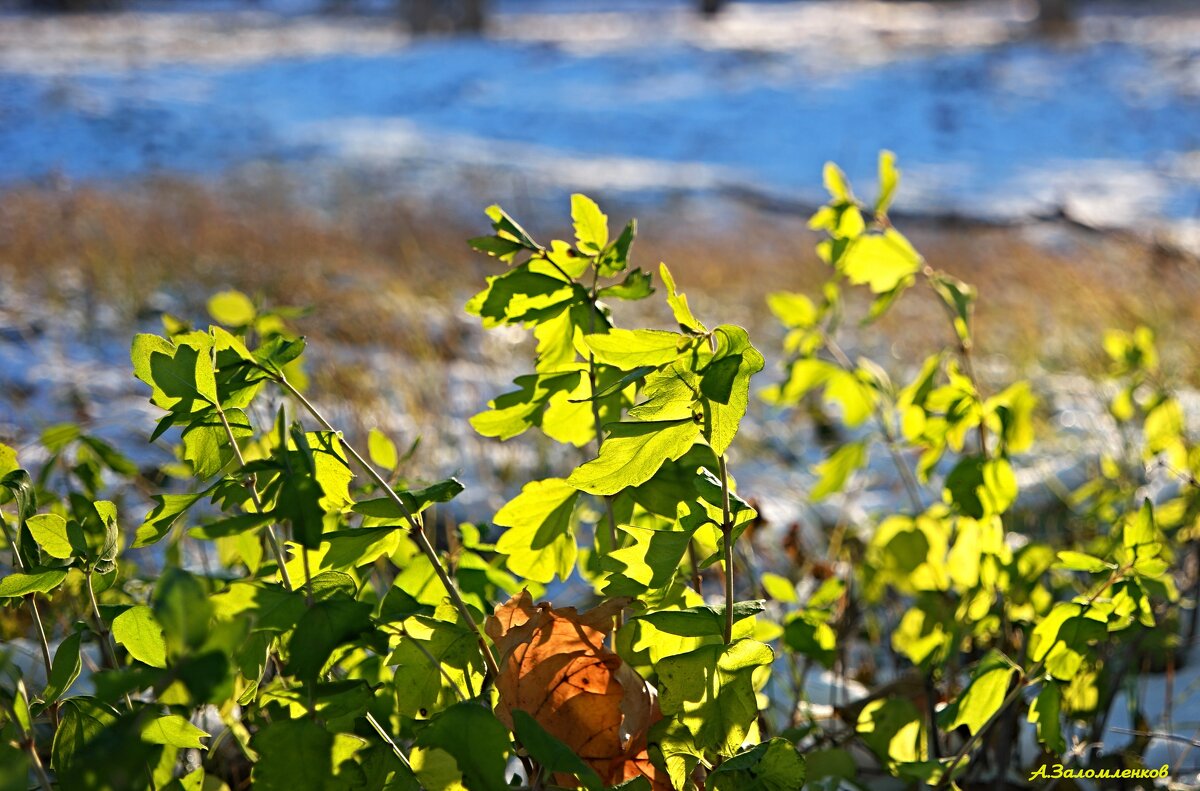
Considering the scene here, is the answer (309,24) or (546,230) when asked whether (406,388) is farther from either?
(309,24)

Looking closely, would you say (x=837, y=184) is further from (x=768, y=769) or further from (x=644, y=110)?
(x=644, y=110)

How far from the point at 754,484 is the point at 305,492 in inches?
69.5

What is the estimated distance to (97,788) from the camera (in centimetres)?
41

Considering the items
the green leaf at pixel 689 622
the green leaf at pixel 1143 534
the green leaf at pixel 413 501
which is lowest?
the green leaf at pixel 1143 534

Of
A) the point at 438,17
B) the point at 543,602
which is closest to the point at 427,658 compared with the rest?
the point at 543,602

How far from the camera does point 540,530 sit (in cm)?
64

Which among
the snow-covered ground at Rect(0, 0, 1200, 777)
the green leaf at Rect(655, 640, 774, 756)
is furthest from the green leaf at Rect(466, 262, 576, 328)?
the snow-covered ground at Rect(0, 0, 1200, 777)

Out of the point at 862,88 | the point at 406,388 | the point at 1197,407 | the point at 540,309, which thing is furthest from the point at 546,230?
the point at 862,88

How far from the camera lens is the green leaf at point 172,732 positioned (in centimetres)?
59

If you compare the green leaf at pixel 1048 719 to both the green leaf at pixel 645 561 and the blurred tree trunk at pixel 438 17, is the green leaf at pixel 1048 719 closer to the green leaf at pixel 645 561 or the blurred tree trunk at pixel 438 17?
the green leaf at pixel 645 561

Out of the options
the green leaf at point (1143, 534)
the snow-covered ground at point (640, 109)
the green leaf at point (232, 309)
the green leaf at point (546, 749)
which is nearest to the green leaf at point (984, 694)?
the green leaf at point (1143, 534)

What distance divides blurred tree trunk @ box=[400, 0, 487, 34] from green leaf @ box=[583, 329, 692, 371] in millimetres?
16950

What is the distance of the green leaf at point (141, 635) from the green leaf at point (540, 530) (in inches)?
8.1

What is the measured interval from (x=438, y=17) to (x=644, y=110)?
625 cm
